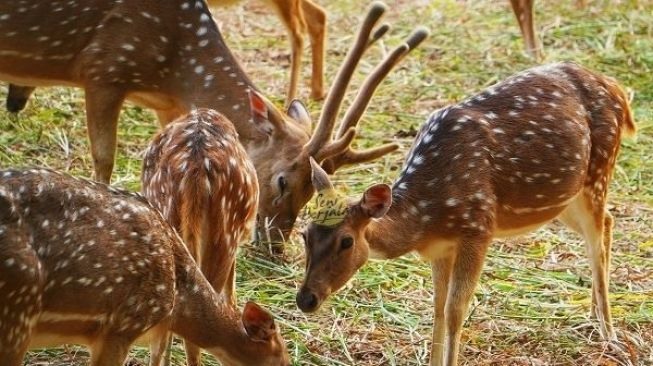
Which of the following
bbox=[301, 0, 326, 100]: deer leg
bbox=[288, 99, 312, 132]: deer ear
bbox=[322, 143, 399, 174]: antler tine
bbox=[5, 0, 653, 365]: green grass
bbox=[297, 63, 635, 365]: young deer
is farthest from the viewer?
bbox=[301, 0, 326, 100]: deer leg

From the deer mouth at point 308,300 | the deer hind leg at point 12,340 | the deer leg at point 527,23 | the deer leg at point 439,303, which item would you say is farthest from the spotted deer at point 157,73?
the deer leg at point 527,23

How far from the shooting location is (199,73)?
7.12 meters

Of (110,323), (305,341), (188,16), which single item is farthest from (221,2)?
→ (110,323)

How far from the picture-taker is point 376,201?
5.66 metres

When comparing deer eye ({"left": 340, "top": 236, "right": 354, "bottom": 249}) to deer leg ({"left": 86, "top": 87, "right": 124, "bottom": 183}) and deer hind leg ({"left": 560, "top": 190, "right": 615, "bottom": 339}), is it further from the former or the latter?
deer leg ({"left": 86, "top": 87, "right": 124, "bottom": 183})

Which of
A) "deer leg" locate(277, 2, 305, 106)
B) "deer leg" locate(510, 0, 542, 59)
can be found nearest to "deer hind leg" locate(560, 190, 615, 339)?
"deer leg" locate(277, 2, 305, 106)

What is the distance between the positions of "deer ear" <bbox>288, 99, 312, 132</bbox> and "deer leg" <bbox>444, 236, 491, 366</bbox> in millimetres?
1628

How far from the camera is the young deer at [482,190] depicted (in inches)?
224

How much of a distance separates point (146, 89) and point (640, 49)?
4.72 m

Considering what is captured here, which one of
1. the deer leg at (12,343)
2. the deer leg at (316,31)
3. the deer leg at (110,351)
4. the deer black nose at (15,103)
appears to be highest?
the deer leg at (12,343)

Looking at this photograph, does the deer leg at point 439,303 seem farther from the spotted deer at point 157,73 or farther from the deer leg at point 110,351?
the deer leg at point 110,351

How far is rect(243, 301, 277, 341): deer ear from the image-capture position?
5223 mm

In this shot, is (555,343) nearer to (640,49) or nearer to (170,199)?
(170,199)

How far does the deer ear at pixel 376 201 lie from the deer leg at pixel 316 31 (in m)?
4.14
